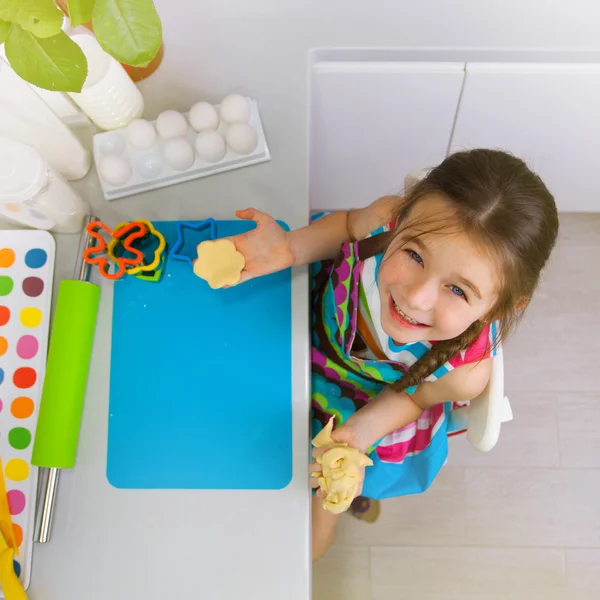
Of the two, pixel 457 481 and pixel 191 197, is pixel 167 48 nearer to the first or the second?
pixel 191 197

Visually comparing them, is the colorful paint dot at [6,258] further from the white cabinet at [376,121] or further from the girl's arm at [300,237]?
the white cabinet at [376,121]

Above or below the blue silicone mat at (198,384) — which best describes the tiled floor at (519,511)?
below

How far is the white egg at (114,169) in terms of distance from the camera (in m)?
0.79

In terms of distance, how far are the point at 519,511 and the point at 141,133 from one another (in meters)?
1.10

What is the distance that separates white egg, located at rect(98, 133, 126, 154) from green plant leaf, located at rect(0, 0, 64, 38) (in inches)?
13.3

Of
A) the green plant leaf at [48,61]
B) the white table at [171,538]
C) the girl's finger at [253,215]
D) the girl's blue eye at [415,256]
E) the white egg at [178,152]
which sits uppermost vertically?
the green plant leaf at [48,61]

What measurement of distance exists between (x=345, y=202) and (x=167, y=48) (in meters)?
0.60

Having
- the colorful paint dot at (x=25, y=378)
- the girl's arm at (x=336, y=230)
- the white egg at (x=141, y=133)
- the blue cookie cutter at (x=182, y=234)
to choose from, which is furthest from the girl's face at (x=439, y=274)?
the colorful paint dot at (x=25, y=378)

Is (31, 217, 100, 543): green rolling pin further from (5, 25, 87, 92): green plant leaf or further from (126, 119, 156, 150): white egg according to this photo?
(5, 25, 87, 92): green plant leaf

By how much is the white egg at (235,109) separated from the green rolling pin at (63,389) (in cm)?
29

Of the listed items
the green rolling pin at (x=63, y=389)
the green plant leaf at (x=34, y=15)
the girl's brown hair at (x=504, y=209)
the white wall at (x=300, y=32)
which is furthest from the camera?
the white wall at (x=300, y=32)

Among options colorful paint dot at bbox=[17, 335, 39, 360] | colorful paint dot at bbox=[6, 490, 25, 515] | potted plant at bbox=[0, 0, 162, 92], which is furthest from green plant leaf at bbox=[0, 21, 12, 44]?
colorful paint dot at bbox=[6, 490, 25, 515]

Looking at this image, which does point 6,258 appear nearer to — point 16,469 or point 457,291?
point 16,469

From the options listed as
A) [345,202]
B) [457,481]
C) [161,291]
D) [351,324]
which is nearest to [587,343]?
[457,481]
